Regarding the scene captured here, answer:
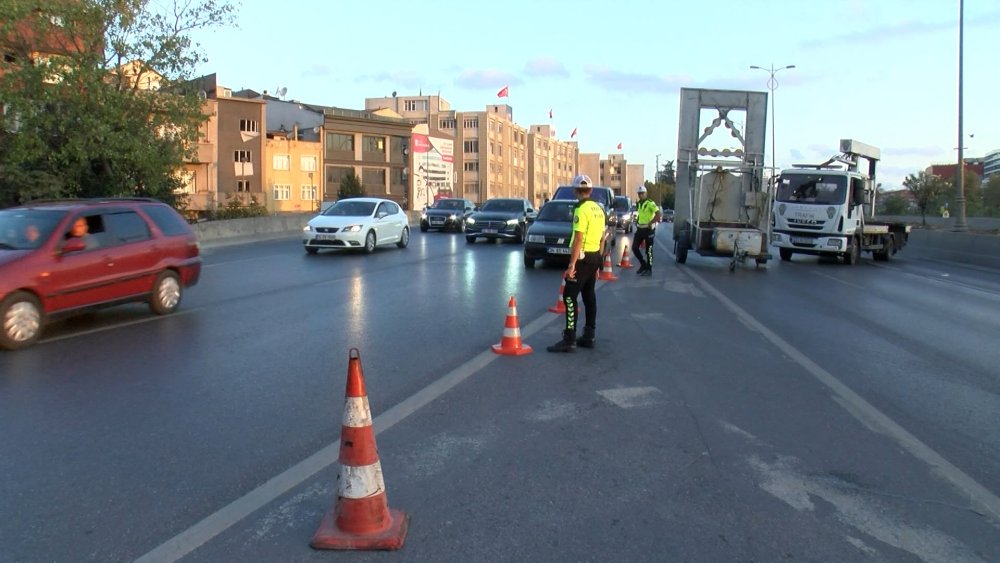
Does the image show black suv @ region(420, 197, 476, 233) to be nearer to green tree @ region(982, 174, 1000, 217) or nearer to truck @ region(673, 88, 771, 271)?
truck @ region(673, 88, 771, 271)

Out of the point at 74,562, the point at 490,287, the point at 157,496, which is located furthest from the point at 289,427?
the point at 490,287

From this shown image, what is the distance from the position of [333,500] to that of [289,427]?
4.87 feet

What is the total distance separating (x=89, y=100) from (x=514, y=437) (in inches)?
875

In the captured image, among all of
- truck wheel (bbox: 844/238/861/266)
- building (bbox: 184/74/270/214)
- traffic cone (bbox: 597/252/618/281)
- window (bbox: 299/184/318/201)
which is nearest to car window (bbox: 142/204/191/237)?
traffic cone (bbox: 597/252/618/281)

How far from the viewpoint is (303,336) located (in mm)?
9516

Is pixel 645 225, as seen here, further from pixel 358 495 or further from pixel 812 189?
pixel 358 495

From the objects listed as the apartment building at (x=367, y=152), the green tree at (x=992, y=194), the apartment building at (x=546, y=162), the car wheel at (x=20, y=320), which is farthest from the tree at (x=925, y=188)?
the apartment building at (x=546, y=162)

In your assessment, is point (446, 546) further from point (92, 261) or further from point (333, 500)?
point (92, 261)

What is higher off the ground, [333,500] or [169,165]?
[169,165]

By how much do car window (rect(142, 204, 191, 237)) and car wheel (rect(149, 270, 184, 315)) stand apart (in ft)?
1.94

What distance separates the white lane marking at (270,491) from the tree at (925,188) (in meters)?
48.1

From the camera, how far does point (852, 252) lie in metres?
23.1

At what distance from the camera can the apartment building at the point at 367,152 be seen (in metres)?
74.6

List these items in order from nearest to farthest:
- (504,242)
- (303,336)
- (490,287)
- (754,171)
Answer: (303,336)
(490,287)
(754,171)
(504,242)
